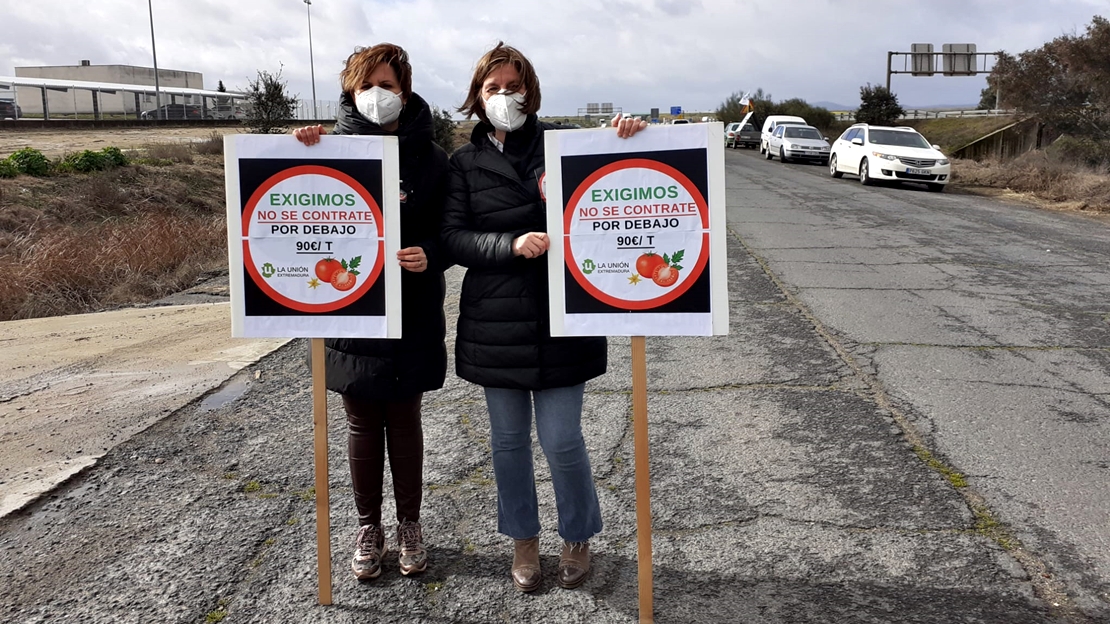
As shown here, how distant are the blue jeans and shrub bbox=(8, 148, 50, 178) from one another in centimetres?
1941

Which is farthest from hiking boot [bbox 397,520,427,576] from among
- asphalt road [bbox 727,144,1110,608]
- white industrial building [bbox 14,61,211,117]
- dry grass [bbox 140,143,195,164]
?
white industrial building [bbox 14,61,211,117]

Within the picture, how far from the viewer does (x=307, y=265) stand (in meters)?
3.24

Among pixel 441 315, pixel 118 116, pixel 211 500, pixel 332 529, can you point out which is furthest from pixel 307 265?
pixel 118 116

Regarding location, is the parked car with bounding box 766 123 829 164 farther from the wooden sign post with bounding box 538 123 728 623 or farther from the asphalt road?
the wooden sign post with bounding box 538 123 728 623

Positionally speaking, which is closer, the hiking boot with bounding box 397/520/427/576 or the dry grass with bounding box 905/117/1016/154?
the hiking boot with bounding box 397/520/427/576

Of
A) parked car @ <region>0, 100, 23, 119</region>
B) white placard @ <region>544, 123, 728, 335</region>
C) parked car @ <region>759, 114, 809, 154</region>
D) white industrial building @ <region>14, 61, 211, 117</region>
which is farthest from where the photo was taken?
white industrial building @ <region>14, 61, 211, 117</region>

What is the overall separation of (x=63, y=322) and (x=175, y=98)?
65.7 meters

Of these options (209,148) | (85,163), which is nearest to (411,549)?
(85,163)

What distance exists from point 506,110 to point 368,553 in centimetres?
177

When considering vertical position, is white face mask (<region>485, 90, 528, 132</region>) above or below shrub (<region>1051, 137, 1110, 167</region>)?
below

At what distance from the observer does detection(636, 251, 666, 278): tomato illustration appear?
3.01m

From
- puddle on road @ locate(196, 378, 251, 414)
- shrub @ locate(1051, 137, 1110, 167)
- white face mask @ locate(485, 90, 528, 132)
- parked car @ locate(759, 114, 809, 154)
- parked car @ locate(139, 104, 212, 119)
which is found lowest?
puddle on road @ locate(196, 378, 251, 414)

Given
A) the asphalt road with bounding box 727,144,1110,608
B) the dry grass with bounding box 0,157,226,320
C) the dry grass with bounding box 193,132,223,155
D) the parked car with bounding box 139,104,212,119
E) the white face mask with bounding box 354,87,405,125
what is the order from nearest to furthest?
the white face mask with bounding box 354,87,405,125
the asphalt road with bounding box 727,144,1110,608
the dry grass with bounding box 0,157,226,320
the dry grass with bounding box 193,132,223,155
the parked car with bounding box 139,104,212,119

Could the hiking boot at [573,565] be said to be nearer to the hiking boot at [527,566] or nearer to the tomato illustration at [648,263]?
the hiking boot at [527,566]
